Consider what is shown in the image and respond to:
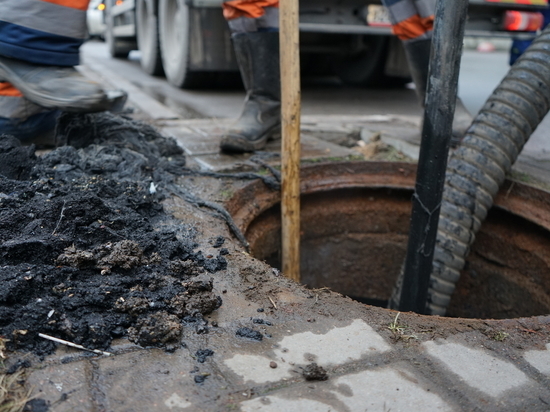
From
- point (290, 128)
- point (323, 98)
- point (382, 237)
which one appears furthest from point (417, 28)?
point (323, 98)

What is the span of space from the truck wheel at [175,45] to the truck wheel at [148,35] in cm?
22

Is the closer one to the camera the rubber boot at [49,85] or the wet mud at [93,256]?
the wet mud at [93,256]

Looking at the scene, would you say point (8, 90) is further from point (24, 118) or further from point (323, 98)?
point (323, 98)

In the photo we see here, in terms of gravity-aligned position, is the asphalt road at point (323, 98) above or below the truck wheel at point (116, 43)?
below

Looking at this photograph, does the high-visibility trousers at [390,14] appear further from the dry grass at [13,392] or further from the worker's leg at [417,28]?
the dry grass at [13,392]

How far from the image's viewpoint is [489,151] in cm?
232

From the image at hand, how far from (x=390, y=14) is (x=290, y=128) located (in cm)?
106

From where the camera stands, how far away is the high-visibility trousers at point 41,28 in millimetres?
2141

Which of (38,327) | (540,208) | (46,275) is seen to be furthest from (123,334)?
(540,208)

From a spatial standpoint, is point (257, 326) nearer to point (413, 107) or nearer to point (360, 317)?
point (360, 317)

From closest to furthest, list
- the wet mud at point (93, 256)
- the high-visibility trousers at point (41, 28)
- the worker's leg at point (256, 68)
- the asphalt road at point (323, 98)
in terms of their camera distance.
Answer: the wet mud at point (93, 256) < the high-visibility trousers at point (41, 28) < the worker's leg at point (256, 68) < the asphalt road at point (323, 98)

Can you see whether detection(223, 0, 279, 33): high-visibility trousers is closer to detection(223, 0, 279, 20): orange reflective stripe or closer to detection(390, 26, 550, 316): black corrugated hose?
detection(223, 0, 279, 20): orange reflective stripe

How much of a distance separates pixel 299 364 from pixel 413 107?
4203mm

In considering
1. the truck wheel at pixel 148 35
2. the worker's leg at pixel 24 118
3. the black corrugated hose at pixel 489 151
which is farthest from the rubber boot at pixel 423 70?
the truck wheel at pixel 148 35
